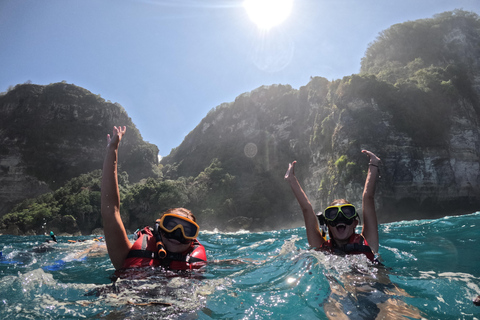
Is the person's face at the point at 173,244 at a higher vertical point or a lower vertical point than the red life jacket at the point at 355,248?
higher

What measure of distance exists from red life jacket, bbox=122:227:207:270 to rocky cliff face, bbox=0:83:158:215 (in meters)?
64.4

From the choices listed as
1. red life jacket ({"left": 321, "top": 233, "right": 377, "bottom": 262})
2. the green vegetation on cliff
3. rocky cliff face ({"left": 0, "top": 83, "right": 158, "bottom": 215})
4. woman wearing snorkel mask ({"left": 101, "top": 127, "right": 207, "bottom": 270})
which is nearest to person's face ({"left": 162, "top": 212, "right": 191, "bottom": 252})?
woman wearing snorkel mask ({"left": 101, "top": 127, "right": 207, "bottom": 270})

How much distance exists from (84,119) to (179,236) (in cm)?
7506

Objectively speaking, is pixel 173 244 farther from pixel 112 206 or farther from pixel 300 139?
pixel 300 139

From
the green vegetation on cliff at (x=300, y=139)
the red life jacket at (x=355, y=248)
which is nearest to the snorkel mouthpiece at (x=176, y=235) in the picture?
the red life jacket at (x=355, y=248)

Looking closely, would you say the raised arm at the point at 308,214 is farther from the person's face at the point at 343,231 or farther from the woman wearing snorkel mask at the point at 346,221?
the person's face at the point at 343,231

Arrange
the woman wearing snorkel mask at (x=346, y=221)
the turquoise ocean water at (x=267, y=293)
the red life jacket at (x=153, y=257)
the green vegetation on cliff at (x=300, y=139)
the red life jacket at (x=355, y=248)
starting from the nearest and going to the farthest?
1. the turquoise ocean water at (x=267, y=293)
2. the red life jacket at (x=153, y=257)
3. the red life jacket at (x=355, y=248)
4. the woman wearing snorkel mask at (x=346, y=221)
5. the green vegetation on cliff at (x=300, y=139)

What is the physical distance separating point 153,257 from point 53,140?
7300cm

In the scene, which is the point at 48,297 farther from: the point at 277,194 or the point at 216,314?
the point at 277,194

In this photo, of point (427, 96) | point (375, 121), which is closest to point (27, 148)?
point (375, 121)

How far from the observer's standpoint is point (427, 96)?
30.1 metres

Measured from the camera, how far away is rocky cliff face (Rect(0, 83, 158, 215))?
5362cm

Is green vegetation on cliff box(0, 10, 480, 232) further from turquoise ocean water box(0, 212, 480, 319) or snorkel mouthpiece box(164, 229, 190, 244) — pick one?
snorkel mouthpiece box(164, 229, 190, 244)

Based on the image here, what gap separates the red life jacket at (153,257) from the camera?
105 inches
